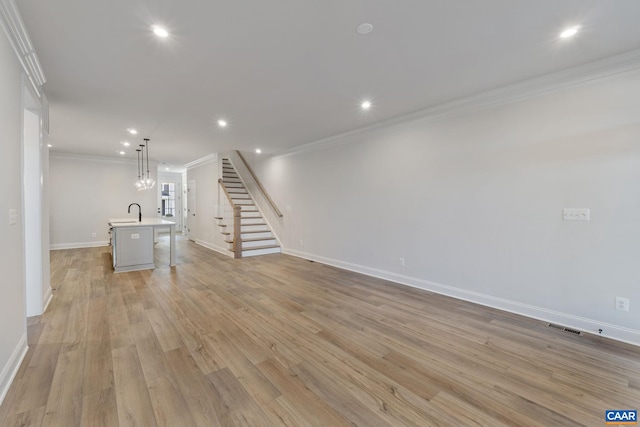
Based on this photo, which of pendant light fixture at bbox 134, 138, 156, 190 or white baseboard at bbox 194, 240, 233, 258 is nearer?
pendant light fixture at bbox 134, 138, 156, 190

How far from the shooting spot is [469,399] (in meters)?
1.82

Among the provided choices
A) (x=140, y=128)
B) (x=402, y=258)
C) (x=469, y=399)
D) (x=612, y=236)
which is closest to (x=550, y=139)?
(x=612, y=236)

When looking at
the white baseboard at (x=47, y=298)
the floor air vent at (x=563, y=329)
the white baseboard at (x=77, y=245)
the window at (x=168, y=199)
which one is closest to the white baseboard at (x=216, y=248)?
the white baseboard at (x=77, y=245)

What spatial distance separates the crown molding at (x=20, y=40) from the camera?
1864mm

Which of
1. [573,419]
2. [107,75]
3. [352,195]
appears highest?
[107,75]

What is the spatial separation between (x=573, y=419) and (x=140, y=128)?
6397mm

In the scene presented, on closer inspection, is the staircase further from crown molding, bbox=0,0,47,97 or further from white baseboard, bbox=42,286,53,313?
crown molding, bbox=0,0,47,97

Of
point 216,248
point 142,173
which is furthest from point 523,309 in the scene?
point 142,173

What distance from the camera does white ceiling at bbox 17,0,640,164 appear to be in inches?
76.8

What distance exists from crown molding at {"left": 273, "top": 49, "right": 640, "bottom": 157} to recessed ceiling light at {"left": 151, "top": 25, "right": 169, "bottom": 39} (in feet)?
10.6

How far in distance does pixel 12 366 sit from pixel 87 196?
7.34 meters

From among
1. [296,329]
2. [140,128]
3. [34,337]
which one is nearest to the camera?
[34,337]

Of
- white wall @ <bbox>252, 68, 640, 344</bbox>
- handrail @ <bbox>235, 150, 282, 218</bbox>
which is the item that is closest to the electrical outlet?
white wall @ <bbox>252, 68, 640, 344</bbox>

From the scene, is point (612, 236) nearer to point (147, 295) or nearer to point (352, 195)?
→ point (352, 195)
